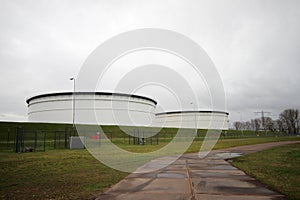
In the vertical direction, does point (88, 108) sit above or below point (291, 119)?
above

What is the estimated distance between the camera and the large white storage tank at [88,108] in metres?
65.7

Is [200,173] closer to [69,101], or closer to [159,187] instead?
[159,187]

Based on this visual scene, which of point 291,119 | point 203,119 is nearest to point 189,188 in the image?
point 203,119

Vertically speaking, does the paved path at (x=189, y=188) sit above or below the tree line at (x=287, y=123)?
below

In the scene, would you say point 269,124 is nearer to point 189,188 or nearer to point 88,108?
point 88,108

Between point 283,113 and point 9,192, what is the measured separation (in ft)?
369

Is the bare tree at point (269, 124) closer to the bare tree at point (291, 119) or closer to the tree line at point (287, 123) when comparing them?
the tree line at point (287, 123)

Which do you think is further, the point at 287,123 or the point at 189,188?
the point at 287,123

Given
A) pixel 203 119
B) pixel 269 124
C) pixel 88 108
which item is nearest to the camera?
pixel 88 108

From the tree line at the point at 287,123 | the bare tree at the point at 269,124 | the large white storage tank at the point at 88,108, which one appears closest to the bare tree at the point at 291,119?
the tree line at the point at 287,123

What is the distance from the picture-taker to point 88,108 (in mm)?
65812

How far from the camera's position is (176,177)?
28.3ft

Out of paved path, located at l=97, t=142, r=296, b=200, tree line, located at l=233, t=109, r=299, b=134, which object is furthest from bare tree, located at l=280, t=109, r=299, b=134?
paved path, located at l=97, t=142, r=296, b=200

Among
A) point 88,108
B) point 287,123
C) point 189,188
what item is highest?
point 88,108
